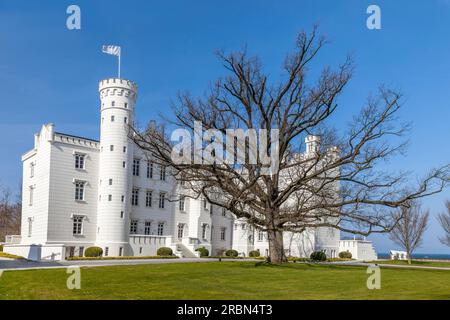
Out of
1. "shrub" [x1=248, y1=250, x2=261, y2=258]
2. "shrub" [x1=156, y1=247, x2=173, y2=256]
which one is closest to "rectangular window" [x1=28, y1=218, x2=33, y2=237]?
"shrub" [x1=156, y1=247, x2=173, y2=256]

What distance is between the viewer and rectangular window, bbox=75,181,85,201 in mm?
38938

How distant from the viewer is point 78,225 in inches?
1527

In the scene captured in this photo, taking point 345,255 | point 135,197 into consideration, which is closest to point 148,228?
point 135,197

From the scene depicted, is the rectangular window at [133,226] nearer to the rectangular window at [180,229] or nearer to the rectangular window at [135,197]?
the rectangular window at [135,197]

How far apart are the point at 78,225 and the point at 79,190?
2.83 m

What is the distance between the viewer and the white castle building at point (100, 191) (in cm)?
3778

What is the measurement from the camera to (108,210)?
39.1 m

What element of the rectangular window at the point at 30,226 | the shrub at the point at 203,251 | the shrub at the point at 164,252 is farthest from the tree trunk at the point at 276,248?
the rectangular window at the point at 30,226

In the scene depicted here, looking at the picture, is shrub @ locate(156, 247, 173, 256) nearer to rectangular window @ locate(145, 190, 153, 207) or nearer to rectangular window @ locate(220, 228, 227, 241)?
rectangular window @ locate(145, 190, 153, 207)

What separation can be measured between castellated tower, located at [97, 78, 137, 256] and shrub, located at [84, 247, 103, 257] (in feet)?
5.36

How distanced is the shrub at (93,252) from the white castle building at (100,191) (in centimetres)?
133

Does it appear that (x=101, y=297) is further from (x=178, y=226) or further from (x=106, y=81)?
(x=178, y=226)

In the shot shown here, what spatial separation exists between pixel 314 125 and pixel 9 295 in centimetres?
1664
